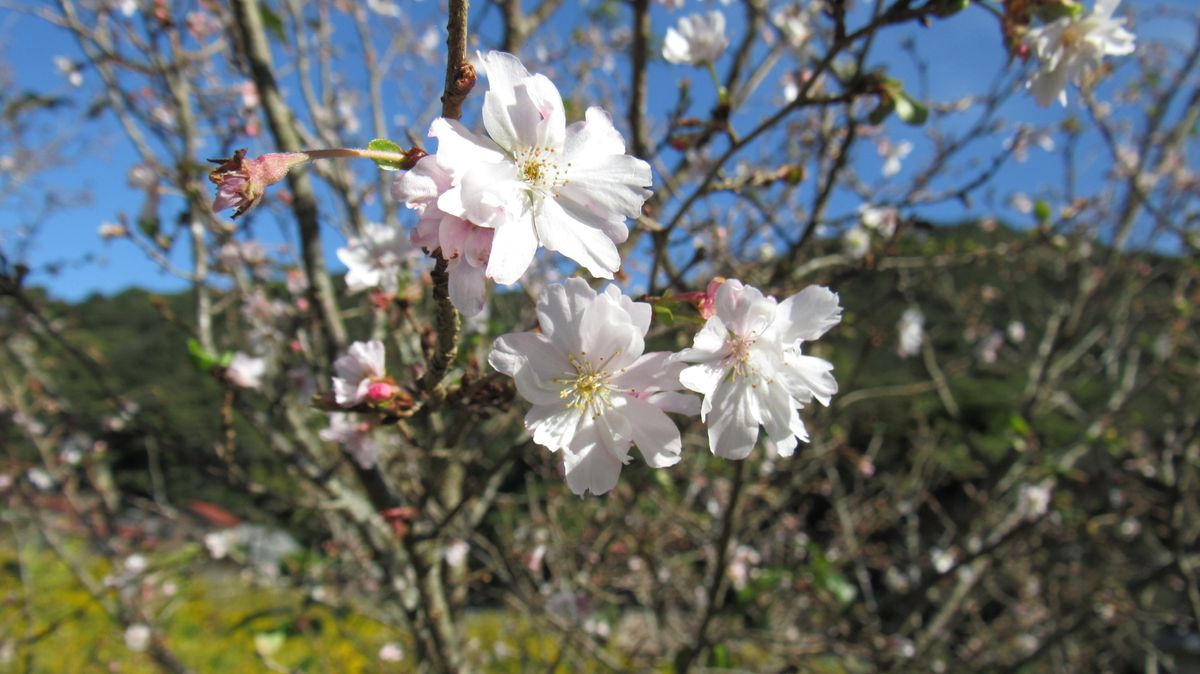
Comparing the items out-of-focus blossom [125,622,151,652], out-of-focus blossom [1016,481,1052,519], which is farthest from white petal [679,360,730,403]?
out-of-focus blossom [125,622,151,652]

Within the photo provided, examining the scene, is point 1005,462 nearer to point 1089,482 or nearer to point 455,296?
point 1089,482

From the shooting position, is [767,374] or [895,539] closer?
[767,374]

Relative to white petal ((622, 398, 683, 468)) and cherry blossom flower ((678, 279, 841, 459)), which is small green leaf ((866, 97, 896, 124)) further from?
white petal ((622, 398, 683, 468))

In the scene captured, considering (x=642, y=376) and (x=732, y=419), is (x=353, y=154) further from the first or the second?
(x=732, y=419)

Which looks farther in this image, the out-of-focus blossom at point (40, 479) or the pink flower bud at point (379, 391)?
the out-of-focus blossom at point (40, 479)

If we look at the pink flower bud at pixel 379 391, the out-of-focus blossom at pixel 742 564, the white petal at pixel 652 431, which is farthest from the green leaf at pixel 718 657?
the pink flower bud at pixel 379 391

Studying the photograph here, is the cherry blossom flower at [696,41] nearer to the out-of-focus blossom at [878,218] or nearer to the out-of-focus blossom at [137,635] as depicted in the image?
the out-of-focus blossom at [878,218]

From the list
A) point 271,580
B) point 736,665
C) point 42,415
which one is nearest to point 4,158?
point 42,415
